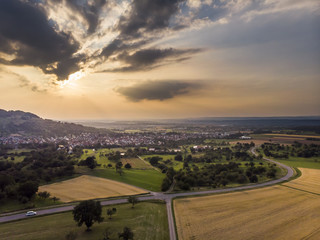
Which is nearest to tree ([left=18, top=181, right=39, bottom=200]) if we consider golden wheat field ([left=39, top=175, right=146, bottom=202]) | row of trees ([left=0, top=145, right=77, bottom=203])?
row of trees ([left=0, top=145, right=77, bottom=203])

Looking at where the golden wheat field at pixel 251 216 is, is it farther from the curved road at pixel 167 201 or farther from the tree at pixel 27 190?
the tree at pixel 27 190

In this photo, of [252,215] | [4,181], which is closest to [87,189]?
[4,181]

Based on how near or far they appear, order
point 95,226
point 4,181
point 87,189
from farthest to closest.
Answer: point 87,189 → point 4,181 → point 95,226

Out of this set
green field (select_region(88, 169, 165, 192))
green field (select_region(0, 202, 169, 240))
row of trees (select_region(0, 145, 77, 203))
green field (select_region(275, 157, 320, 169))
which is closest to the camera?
green field (select_region(0, 202, 169, 240))

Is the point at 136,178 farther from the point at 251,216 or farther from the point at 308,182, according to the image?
the point at 308,182

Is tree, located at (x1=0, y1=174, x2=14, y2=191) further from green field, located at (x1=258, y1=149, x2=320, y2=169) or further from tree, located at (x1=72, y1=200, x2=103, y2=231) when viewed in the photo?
green field, located at (x1=258, y1=149, x2=320, y2=169)

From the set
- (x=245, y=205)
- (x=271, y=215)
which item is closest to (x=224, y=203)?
(x=245, y=205)
